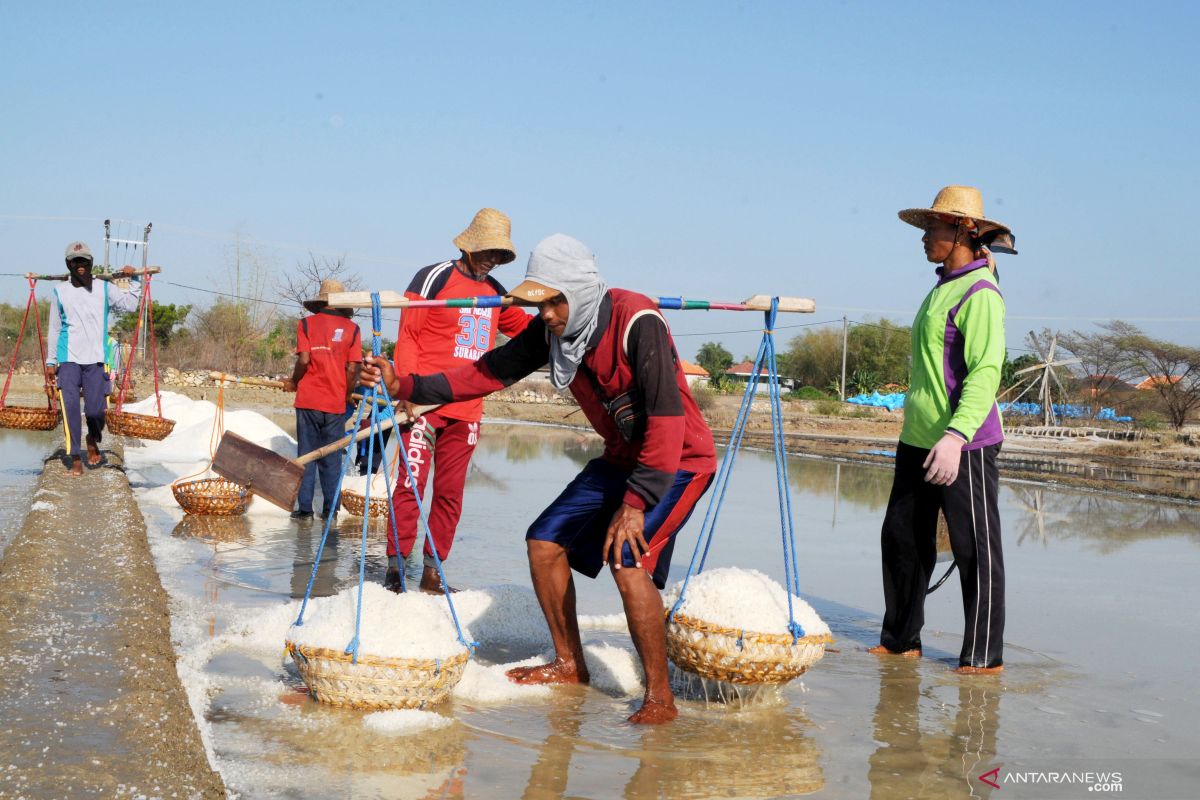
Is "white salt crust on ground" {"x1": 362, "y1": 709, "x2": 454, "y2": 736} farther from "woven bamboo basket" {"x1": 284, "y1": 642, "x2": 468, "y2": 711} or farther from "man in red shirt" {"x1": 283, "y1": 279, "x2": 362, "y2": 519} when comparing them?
"man in red shirt" {"x1": 283, "y1": 279, "x2": 362, "y2": 519}

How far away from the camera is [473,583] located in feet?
19.6

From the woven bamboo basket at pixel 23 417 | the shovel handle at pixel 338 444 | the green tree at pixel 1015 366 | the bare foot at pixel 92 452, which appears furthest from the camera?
the green tree at pixel 1015 366

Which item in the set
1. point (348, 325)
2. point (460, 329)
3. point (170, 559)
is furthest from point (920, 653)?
point (348, 325)

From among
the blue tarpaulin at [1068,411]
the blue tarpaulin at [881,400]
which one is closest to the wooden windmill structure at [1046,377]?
the blue tarpaulin at [1068,411]

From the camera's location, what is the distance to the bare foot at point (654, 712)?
368 cm

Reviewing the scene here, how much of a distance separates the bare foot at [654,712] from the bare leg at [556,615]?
481 millimetres

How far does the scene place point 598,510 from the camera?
13.2 ft

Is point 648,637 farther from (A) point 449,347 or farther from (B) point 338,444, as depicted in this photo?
(B) point 338,444

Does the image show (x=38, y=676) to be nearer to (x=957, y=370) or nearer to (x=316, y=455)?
(x=316, y=455)

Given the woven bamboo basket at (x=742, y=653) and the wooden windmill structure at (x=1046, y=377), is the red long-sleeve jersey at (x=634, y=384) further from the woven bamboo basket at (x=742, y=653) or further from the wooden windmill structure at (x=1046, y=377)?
the wooden windmill structure at (x=1046, y=377)

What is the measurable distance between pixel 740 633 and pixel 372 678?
127cm

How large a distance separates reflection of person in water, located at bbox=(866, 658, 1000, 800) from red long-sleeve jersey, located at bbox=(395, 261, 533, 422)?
8.95 feet

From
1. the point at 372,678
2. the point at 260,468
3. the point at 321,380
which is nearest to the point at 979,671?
the point at 372,678

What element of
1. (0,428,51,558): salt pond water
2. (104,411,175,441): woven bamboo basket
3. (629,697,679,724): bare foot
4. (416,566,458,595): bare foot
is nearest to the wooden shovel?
(416,566,458,595): bare foot
